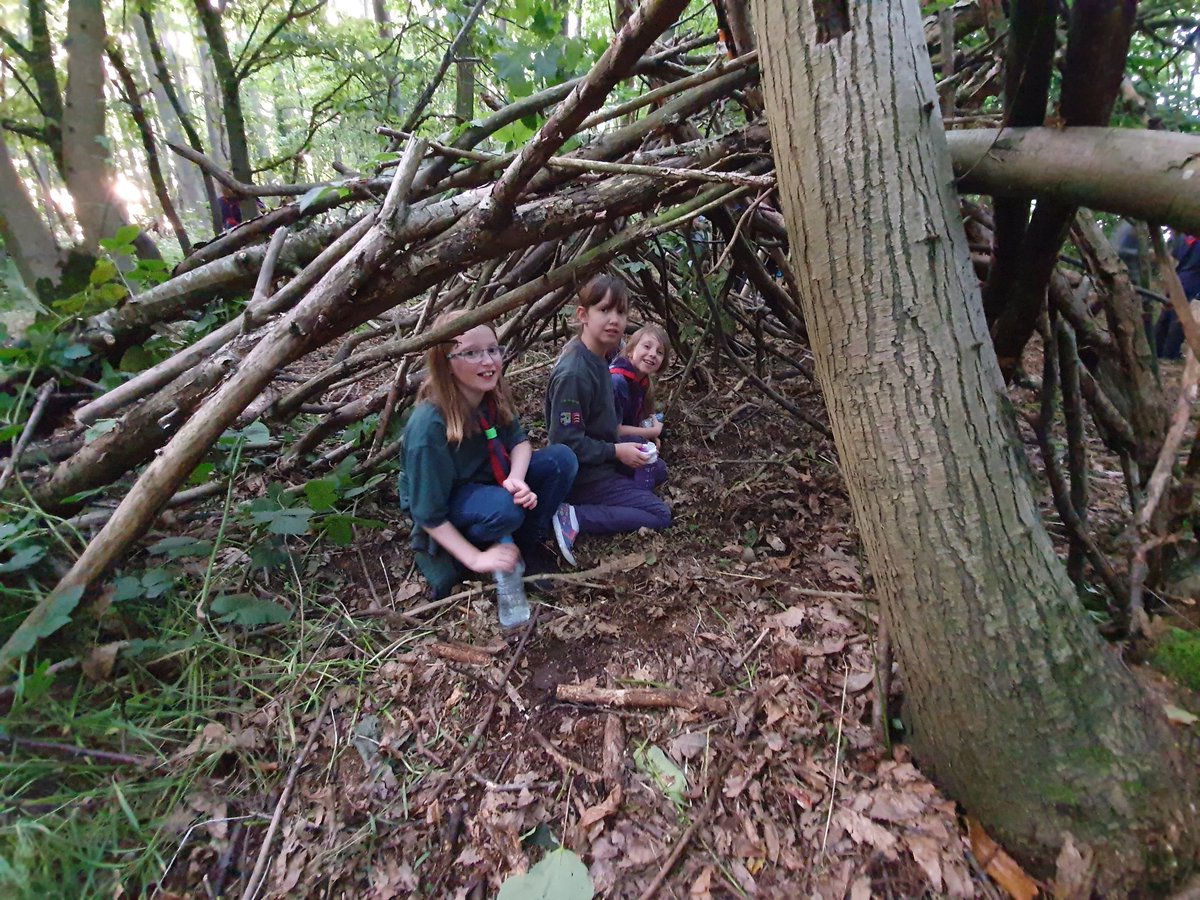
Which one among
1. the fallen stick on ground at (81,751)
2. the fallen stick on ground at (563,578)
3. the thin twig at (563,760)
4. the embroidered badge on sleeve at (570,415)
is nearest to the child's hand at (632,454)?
the embroidered badge on sleeve at (570,415)

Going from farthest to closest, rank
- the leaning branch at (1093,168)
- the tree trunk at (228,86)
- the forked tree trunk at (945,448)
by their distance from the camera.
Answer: the tree trunk at (228,86), the forked tree trunk at (945,448), the leaning branch at (1093,168)

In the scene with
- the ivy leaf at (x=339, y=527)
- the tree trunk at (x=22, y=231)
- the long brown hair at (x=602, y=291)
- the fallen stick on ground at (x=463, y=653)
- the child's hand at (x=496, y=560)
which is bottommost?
the fallen stick on ground at (x=463, y=653)

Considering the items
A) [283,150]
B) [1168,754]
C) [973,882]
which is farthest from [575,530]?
[283,150]

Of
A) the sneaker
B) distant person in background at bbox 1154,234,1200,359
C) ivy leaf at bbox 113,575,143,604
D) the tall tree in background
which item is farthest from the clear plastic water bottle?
distant person in background at bbox 1154,234,1200,359

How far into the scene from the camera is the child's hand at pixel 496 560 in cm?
244

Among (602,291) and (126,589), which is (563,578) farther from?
(126,589)

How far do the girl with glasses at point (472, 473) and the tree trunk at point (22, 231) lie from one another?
3569 millimetres

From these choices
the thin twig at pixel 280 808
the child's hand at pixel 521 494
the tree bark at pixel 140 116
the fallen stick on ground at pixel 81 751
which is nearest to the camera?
the thin twig at pixel 280 808

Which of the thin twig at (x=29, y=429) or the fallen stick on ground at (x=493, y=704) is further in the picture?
the thin twig at (x=29, y=429)

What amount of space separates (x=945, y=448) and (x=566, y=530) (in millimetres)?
1900

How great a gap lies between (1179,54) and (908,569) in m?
2.54

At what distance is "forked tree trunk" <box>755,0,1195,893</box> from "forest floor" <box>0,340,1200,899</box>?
265 millimetres

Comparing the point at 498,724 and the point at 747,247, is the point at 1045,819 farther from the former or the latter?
the point at 747,247

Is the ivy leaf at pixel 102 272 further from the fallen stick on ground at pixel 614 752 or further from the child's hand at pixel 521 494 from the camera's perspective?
the fallen stick on ground at pixel 614 752
